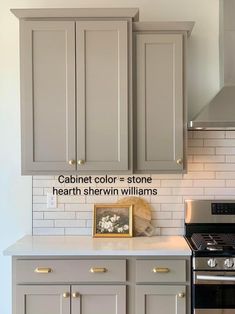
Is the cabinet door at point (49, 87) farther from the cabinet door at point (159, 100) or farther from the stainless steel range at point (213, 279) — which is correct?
the stainless steel range at point (213, 279)

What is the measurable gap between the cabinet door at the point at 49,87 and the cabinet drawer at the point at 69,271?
65 cm

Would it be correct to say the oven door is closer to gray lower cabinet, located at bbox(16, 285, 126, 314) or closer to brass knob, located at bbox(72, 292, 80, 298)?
gray lower cabinet, located at bbox(16, 285, 126, 314)

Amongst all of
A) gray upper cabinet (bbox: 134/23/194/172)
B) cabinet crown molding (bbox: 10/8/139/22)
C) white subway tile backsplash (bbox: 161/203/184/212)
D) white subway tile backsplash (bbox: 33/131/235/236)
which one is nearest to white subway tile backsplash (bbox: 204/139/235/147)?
white subway tile backsplash (bbox: 33/131/235/236)

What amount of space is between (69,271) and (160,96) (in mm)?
1305

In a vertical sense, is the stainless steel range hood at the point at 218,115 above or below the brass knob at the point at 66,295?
above

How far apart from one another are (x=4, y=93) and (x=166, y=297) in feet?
6.27

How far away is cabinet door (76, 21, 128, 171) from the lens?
274 cm

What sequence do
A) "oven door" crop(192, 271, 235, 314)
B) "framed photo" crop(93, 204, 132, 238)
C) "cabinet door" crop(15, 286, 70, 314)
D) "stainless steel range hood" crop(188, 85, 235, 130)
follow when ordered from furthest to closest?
"framed photo" crop(93, 204, 132, 238), "stainless steel range hood" crop(188, 85, 235, 130), "cabinet door" crop(15, 286, 70, 314), "oven door" crop(192, 271, 235, 314)

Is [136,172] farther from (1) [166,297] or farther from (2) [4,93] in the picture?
(2) [4,93]

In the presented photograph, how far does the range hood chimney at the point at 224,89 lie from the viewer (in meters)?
2.68

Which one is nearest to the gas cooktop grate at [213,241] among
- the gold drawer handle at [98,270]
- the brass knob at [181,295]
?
the brass knob at [181,295]

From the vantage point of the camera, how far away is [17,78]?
312 cm

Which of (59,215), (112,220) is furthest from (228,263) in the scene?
(59,215)

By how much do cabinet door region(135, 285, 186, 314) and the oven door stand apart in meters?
0.12
